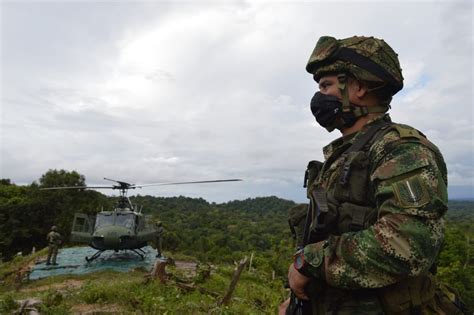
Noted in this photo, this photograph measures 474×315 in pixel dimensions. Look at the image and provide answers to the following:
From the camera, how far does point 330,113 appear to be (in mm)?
2129

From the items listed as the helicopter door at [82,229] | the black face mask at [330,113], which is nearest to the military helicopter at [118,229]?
the helicopter door at [82,229]

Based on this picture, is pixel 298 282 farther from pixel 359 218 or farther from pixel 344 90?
pixel 344 90

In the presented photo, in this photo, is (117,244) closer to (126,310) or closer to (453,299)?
(126,310)

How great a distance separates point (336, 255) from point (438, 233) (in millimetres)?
414

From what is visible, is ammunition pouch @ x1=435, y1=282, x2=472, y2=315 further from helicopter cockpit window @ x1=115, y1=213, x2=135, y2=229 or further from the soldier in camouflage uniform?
helicopter cockpit window @ x1=115, y1=213, x2=135, y2=229

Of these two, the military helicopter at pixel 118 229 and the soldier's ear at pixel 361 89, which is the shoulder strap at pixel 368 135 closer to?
the soldier's ear at pixel 361 89

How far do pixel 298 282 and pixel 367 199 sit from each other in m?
0.51

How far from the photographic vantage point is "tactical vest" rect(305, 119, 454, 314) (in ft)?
5.86

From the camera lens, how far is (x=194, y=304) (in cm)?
817

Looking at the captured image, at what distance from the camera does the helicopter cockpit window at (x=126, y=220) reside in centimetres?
1600

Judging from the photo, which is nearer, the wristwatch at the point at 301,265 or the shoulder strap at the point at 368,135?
the wristwatch at the point at 301,265

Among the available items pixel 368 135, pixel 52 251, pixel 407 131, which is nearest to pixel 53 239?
pixel 52 251

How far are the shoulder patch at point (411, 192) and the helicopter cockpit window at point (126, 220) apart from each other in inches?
603

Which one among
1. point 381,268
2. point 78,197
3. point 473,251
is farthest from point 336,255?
point 473,251
